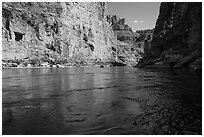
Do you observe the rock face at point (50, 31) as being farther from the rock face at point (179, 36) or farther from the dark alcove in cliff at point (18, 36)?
the rock face at point (179, 36)

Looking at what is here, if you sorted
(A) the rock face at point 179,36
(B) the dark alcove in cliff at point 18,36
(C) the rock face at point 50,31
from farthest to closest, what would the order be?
(B) the dark alcove in cliff at point 18,36 < (C) the rock face at point 50,31 < (A) the rock face at point 179,36

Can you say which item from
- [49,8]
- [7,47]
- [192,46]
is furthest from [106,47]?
[192,46]

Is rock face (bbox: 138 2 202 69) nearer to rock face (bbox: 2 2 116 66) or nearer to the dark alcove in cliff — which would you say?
rock face (bbox: 2 2 116 66)

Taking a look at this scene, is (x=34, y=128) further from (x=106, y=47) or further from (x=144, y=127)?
(x=106, y=47)

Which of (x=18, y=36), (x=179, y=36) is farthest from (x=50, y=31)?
(x=179, y=36)

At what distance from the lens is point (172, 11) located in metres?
107

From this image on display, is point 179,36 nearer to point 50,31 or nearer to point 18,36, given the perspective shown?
point 50,31

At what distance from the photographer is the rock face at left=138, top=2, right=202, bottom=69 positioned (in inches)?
2635

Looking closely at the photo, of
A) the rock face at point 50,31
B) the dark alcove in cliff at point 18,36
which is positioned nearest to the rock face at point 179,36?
the rock face at point 50,31

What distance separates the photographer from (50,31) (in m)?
142

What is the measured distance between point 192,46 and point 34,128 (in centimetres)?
7054

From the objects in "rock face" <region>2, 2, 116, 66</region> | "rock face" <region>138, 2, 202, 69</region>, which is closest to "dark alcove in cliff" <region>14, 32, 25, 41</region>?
"rock face" <region>2, 2, 116, 66</region>

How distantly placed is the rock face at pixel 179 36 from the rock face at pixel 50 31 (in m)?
58.0

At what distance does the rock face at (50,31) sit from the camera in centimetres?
12693
